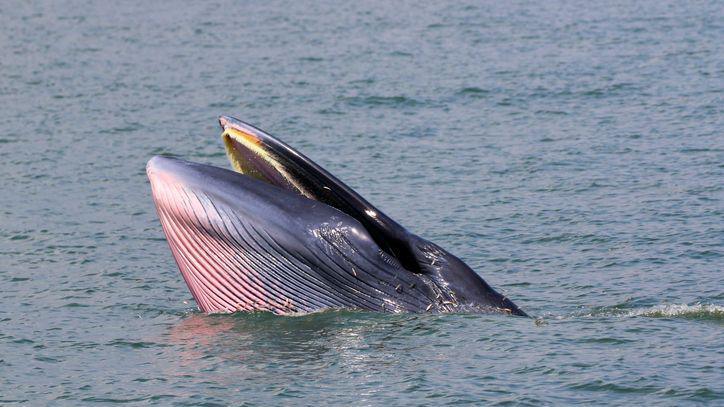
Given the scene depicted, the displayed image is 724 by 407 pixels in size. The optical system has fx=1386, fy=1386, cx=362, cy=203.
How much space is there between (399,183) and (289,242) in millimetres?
8607

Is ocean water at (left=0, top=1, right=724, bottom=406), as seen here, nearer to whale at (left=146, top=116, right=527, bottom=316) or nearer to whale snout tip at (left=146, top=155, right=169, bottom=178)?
whale at (left=146, top=116, right=527, bottom=316)

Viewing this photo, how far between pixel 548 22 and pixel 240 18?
810cm

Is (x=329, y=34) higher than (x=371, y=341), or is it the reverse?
(x=329, y=34)

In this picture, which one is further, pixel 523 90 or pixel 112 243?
pixel 523 90

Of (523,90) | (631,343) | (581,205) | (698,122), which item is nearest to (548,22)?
(523,90)

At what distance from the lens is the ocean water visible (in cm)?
1119

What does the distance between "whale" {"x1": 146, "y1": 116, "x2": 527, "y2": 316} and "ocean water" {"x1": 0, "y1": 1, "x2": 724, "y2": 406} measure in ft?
0.81

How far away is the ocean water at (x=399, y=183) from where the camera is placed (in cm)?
1119

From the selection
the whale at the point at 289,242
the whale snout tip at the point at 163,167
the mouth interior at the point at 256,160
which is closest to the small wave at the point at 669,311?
the whale at the point at 289,242

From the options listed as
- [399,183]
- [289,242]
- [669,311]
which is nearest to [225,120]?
[289,242]

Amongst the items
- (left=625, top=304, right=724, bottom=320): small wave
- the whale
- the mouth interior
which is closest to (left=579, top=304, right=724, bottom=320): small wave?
(left=625, top=304, right=724, bottom=320): small wave

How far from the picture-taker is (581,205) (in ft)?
59.1

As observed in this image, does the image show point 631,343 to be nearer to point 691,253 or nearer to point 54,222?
point 691,253

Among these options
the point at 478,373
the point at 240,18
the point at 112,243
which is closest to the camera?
the point at 478,373
